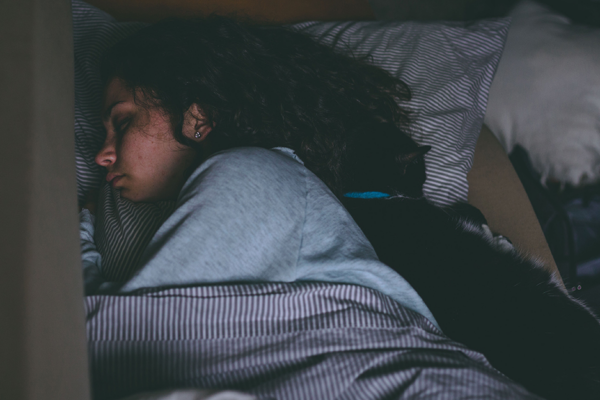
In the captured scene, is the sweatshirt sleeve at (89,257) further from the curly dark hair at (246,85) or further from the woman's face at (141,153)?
the curly dark hair at (246,85)

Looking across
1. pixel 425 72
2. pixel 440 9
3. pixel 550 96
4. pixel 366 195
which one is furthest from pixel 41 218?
pixel 440 9

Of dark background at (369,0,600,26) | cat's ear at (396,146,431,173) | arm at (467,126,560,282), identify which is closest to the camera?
cat's ear at (396,146,431,173)

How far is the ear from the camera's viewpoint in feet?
2.80

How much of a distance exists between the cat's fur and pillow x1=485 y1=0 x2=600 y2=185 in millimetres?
508

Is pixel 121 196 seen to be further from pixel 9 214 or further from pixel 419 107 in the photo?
pixel 419 107

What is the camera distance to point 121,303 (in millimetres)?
490

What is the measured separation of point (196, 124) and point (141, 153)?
145 millimetres

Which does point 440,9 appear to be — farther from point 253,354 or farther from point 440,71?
point 253,354

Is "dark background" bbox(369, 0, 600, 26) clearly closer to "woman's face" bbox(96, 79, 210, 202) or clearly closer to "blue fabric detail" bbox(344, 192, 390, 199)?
"blue fabric detail" bbox(344, 192, 390, 199)

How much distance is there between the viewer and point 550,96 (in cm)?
105

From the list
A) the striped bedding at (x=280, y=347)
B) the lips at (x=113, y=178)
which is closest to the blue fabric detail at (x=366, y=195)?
the striped bedding at (x=280, y=347)

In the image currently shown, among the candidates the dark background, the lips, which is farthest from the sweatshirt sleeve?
the dark background

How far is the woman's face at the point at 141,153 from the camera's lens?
797 millimetres

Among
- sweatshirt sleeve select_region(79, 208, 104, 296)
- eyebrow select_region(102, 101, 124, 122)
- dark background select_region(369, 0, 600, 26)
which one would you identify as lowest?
sweatshirt sleeve select_region(79, 208, 104, 296)
